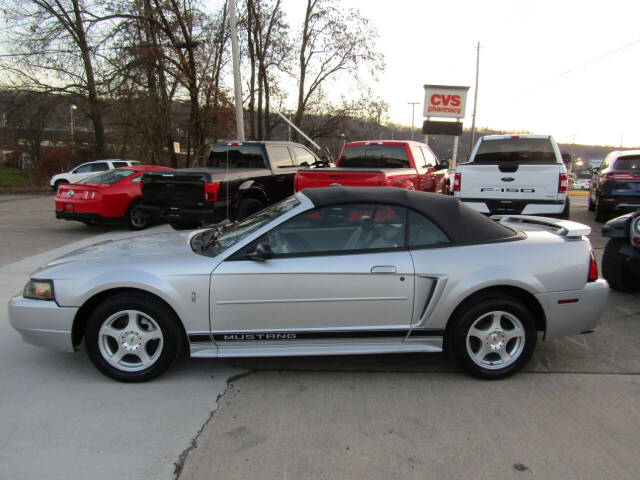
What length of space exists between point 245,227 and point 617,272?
15.1 ft

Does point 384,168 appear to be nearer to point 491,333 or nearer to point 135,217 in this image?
point 491,333

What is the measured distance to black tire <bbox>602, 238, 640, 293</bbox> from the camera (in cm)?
554

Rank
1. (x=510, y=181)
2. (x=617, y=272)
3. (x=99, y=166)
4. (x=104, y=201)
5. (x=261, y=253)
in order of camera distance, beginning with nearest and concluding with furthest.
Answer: (x=261, y=253), (x=617, y=272), (x=510, y=181), (x=104, y=201), (x=99, y=166)

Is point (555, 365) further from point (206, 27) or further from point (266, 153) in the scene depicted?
point (206, 27)

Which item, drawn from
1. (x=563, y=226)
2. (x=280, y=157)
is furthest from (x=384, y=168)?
(x=563, y=226)

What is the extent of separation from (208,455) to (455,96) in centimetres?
2992

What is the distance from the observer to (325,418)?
298 centimetres

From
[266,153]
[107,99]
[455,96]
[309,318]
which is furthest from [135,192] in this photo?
[455,96]

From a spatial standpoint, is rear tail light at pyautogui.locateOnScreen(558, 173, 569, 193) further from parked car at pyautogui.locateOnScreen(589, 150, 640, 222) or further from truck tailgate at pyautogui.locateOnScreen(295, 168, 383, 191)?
truck tailgate at pyautogui.locateOnScreen(295, 168, 383, 191)

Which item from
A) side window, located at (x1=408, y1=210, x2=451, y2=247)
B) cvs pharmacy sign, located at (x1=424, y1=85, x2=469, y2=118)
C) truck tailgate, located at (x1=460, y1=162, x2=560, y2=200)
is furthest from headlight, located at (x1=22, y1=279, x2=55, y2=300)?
cvs pharmacy sign, located at (x1=424, y1=85, x2=469, y2=118)

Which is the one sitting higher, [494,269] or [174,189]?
[174,189]

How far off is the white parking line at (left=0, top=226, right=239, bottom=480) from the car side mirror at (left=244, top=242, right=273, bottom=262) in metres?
0.99

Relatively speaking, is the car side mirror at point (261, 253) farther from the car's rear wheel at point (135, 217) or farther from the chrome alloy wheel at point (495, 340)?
the car's rear wheel at point (135, 217)

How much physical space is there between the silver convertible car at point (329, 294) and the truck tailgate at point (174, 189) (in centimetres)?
470
